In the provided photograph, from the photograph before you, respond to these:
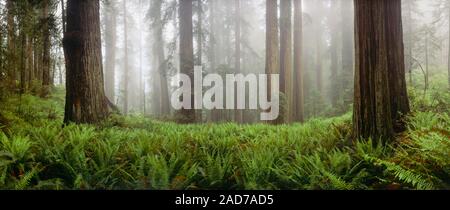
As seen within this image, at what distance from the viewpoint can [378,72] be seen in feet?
A: 14.1

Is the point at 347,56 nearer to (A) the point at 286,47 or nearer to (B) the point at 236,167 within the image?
(A) the point at 286,47

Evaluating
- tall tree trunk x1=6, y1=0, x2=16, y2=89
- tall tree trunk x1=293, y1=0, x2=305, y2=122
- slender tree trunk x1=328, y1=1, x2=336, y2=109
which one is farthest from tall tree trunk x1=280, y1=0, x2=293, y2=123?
tall tree trunk x1=6, y1=0, x2=16, y2=89

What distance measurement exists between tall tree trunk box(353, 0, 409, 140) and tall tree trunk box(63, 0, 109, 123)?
4.98 metres

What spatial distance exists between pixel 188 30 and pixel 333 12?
704 inches

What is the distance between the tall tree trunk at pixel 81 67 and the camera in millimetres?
6554

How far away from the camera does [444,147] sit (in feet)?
10.4

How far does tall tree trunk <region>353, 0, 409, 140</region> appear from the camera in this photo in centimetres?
429

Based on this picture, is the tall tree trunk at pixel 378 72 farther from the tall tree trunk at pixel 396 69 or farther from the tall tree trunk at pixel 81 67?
the tall tree trunk at pixel 81 67

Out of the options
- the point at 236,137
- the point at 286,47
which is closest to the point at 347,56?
the point at 286,47

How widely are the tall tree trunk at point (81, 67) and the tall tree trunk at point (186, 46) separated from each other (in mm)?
5324

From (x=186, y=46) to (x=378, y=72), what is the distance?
29.5ft
